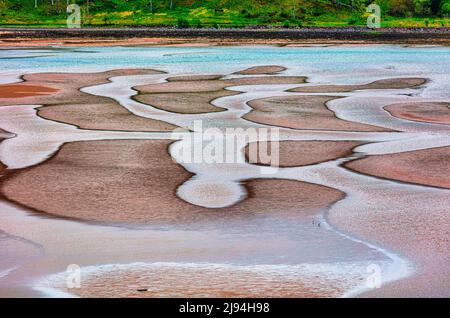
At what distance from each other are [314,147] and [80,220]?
7758 millimetres

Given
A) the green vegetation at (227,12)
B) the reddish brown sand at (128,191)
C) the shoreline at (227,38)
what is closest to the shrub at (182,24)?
the green vegetation at (227,12)

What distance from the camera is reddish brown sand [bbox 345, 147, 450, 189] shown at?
54.9 feet

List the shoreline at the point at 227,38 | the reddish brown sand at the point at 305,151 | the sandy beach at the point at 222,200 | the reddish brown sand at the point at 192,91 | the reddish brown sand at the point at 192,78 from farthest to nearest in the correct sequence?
1. the shoreline at the point at 227,38
2. the reddish brown sand at the point at 192,78
3. the reddish brown sand at the point at 192,91
4. the reddish brown sand at the point at 305,151
5. the sandy beach at the point at 222,200

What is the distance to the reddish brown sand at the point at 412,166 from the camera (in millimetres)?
16719

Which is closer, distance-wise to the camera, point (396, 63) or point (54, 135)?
point (54, 135)

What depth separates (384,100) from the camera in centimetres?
3003

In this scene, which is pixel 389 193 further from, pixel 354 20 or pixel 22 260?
pixel 354 20

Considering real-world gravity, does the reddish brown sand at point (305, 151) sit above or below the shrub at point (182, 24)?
above

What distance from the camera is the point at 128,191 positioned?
15.5 meters

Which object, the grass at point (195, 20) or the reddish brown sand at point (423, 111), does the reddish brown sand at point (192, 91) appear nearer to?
the reddish brown sand at point (423, 111)

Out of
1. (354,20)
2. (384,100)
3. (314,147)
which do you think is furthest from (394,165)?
(354,20)

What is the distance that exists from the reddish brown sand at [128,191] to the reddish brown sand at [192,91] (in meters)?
8.66

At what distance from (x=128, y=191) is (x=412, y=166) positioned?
580 centimetres

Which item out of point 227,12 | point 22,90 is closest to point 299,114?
point 22,90
